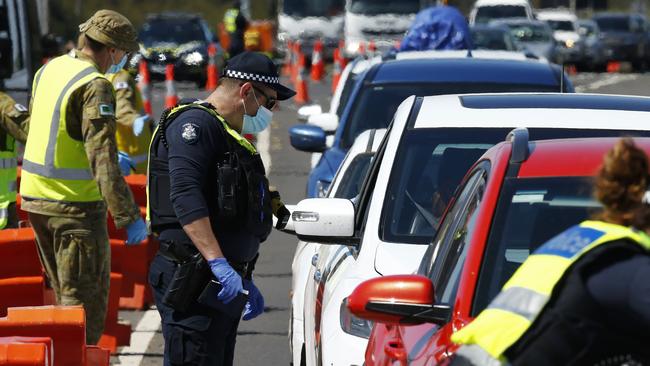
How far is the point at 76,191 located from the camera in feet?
25.4

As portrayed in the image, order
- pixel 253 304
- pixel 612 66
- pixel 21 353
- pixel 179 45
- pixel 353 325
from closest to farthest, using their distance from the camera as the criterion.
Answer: pixel 21 353, pixel 353 325, pixel 253 304, pixel 179 45, pixel 612 66

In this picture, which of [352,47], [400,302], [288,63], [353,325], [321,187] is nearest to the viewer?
[400,302]

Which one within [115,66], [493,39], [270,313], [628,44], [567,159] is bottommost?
[628,44]

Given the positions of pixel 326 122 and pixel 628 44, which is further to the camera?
pixel 628 44

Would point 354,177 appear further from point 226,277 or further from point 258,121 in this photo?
point 226,277

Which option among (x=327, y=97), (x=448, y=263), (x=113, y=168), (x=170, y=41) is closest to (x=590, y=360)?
(x=448, y=263)

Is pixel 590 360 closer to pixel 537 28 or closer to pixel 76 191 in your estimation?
pixel 76 191

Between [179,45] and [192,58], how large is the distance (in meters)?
1.57

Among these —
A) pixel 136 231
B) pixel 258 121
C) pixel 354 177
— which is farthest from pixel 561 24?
pixel 258 121

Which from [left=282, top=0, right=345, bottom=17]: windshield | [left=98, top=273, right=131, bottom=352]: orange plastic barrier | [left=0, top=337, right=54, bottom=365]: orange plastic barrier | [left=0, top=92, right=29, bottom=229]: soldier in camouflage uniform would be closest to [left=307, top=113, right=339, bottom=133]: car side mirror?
[left=98, top=273, right=131, bottom=352]: orange plastic barrier

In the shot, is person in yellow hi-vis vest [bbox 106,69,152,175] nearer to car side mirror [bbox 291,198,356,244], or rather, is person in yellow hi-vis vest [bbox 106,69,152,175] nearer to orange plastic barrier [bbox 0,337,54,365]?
car side mirror [bbox 291,198,356,244]

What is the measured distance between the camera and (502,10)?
4572 cm

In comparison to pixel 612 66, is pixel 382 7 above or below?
above

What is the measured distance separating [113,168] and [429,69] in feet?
11.7
